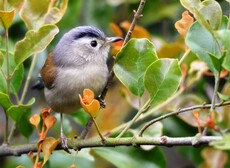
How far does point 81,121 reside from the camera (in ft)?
8.22

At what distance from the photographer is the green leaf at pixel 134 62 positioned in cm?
173

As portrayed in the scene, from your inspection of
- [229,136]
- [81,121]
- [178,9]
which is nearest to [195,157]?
[81,121]

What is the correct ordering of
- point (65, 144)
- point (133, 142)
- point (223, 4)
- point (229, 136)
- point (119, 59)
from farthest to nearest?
point (223, 4) < point (65, 144) < point (119, 59) < point (133, 142) < point (229, 136)

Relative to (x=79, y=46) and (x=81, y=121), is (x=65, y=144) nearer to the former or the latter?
(x=81, y=121)

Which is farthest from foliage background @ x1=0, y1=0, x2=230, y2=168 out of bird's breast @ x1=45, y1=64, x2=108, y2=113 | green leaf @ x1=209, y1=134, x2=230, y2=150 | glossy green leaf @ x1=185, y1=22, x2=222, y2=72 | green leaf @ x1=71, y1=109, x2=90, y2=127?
green leaf @ x1=209, y1=134, x2=230, y2=150

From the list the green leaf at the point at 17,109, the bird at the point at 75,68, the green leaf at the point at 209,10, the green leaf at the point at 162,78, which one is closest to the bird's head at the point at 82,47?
the bird at the point at 75,68

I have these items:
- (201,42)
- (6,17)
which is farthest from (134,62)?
(6,17)

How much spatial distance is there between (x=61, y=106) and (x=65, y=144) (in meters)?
0.49

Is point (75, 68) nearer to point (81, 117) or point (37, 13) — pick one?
point (81, 117)

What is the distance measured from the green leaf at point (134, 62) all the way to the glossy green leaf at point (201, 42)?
0.16 meters

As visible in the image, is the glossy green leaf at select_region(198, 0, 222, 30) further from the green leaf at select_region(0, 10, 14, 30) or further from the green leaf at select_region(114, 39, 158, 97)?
the green leaf at select_region(0, 10, 14, 30)

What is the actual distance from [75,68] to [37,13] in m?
0.53

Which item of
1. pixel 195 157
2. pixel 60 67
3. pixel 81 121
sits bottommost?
pixel 195 157

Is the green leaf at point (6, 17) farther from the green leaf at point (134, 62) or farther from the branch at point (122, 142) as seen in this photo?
the branch at point (122, 142)
